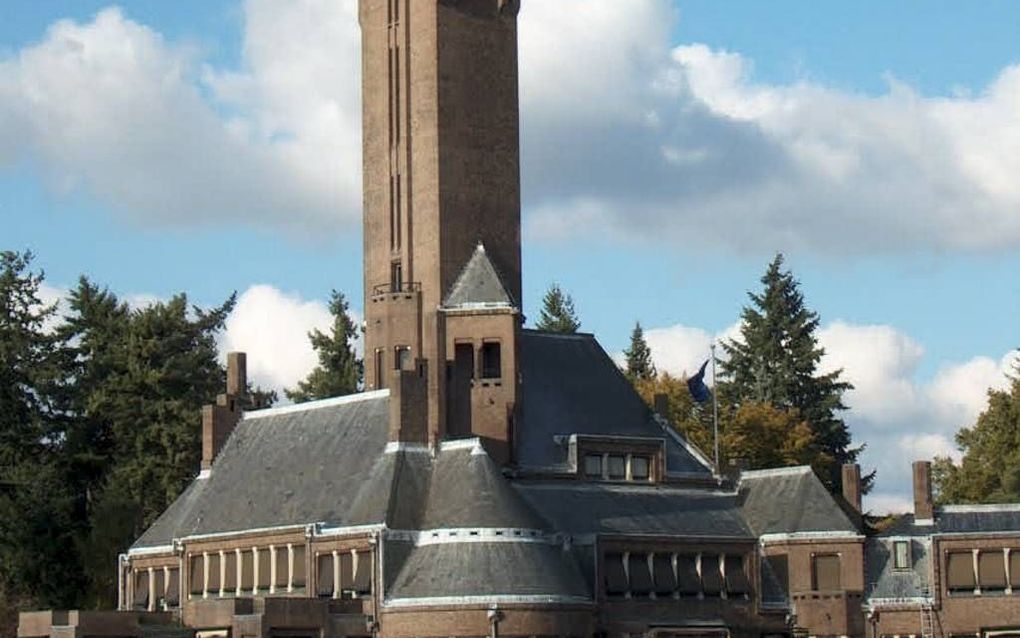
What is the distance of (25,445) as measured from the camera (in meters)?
103

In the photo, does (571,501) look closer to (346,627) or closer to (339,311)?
(346,627)

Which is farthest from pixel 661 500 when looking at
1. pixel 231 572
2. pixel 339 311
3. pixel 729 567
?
pixel 339 311

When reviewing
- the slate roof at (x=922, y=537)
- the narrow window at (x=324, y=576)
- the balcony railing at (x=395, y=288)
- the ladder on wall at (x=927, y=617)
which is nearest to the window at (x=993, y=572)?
the slate roof at (x=922, y=537)

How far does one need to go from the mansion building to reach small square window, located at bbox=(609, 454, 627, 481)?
0.36 feet

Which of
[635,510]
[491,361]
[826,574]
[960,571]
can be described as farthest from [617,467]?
[960,571]

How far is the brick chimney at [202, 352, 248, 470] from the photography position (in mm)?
88938

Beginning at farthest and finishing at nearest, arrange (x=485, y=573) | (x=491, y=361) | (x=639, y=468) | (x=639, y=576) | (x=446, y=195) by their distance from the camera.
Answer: (x=446, y=195) < (x=639, y=468) < (x=491, y=361) < (x=639, y=576) < (x=485, y=573)

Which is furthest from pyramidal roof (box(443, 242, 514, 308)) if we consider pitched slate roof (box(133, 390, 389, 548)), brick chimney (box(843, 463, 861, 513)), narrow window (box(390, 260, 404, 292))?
brick chimney (box(843, 463, 861, 513))

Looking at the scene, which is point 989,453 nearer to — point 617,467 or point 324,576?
point 617,467

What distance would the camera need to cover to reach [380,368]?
8388cm

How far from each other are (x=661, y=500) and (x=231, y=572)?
17.1 metres

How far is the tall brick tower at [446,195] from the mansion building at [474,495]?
100mm

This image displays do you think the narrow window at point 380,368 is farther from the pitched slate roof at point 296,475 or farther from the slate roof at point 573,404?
the slate roof at point 573,404

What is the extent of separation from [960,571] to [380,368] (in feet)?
79.5
